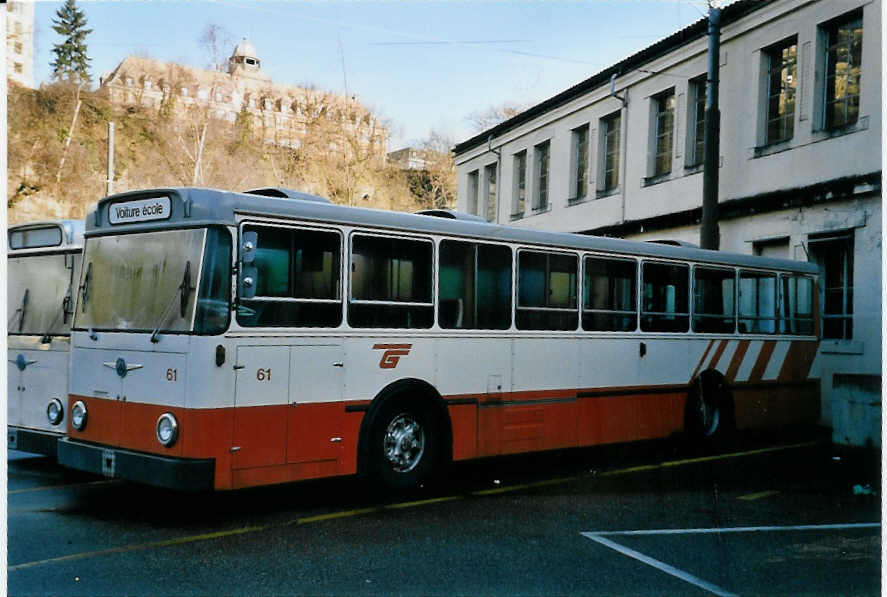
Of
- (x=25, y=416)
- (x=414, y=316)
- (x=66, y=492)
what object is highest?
(x=414, y=316)

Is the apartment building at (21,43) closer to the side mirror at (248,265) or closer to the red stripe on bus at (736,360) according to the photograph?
the side mirror at (248,265)

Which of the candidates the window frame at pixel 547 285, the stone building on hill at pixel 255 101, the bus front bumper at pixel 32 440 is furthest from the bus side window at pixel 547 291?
the stone building on hill at pixel 255 101

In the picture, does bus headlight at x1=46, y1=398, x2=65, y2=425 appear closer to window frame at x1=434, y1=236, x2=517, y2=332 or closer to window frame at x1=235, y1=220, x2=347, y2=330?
window frame at x1=235, y1=220, x2=347, y2=330

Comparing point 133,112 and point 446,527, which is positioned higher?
point 133,112

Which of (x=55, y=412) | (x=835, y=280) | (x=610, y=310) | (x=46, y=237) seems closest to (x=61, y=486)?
(x=55, y=412)

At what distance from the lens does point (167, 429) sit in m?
7.63

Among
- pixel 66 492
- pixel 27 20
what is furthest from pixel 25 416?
pixel 27 20

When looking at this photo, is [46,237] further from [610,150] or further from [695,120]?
[610,150]

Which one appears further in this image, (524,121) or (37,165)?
(37,165)

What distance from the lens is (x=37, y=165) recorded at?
146ft

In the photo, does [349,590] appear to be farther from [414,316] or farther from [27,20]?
[27,20]

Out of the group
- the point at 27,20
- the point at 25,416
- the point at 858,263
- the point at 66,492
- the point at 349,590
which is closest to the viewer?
the point at 349,590

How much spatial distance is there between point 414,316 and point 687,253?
199 inches

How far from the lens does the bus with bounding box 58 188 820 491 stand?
25.3 feet
